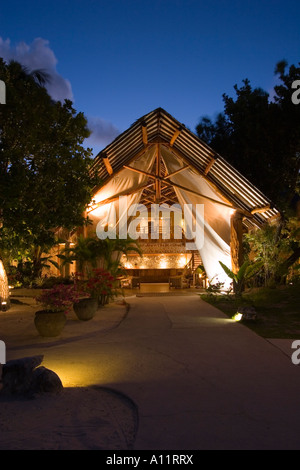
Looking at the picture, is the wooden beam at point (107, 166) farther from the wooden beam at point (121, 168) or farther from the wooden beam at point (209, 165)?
the wooden beam at point (209, 165)

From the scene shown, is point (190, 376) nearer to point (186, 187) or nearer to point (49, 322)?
point (49, 322)

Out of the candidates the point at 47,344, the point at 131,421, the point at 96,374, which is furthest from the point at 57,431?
the point at 47,344

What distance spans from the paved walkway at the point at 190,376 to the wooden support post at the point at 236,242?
A: 5.37 meters

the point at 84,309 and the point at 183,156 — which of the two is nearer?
the point at 84,309

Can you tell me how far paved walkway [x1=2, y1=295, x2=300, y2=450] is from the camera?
3.23 m

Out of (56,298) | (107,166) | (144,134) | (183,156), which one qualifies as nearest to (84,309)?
(56,298)

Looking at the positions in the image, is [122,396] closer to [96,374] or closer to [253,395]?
[96,374]

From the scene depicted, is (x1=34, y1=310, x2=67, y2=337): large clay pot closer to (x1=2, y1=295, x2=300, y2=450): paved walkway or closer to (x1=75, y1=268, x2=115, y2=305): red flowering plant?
(x1=2, y1=295, x2=300, y2=450): paved walkway

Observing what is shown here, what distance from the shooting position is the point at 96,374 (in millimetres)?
4996

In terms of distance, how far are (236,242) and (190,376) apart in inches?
392

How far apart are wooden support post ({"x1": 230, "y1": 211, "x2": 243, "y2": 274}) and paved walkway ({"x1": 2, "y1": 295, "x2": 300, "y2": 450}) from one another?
5.37 meters

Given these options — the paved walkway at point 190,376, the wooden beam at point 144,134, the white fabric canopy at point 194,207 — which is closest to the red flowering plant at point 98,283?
the paved walkway at point 190,376

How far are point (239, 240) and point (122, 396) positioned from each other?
10.9 meters

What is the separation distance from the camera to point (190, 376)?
4.88m
